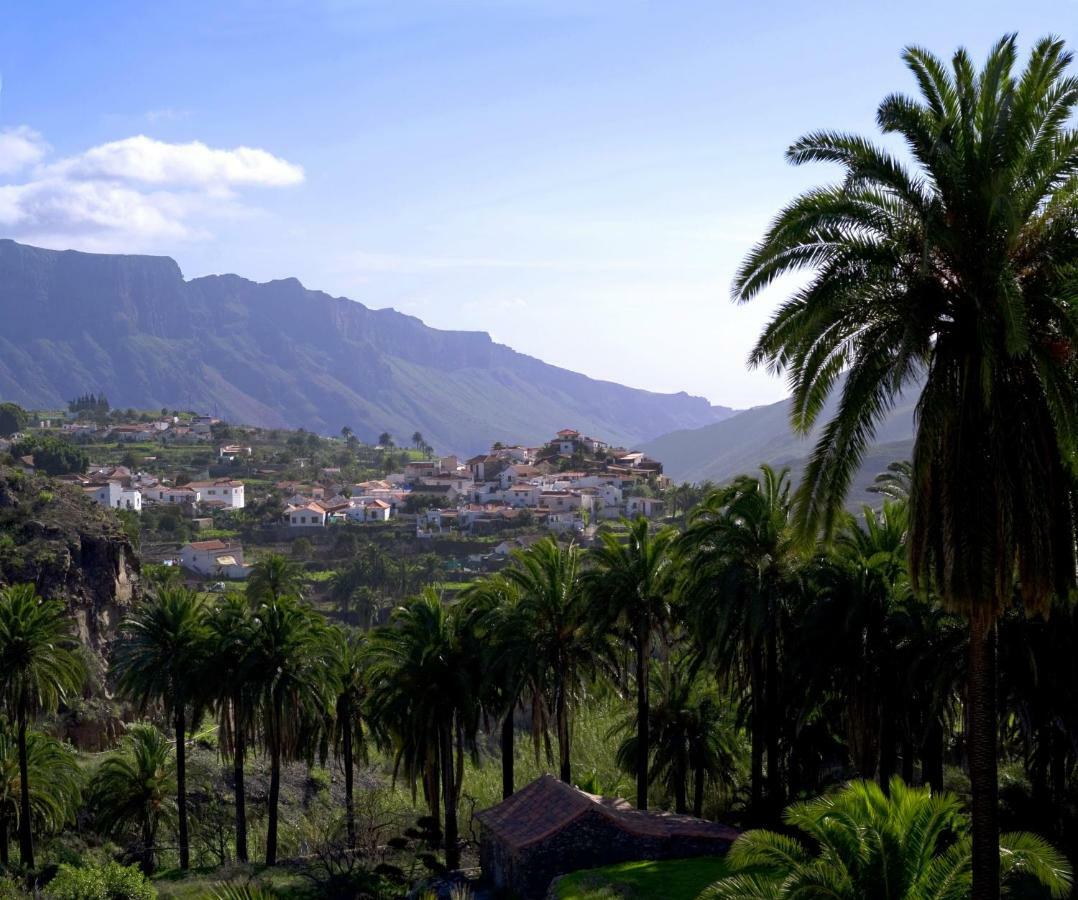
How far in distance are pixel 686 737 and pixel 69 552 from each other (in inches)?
1615

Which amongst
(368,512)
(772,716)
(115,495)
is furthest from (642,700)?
(368,512)

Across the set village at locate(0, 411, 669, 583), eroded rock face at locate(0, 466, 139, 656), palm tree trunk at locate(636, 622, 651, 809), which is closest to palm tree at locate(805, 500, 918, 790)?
palm tree trunk at locate(636, 622, 651, 809)

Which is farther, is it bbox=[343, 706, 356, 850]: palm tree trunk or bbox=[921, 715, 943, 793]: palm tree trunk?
bbox=[343, 706, 356, 850]: palm tree trunk

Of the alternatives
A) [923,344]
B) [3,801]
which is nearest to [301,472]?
[3,801]

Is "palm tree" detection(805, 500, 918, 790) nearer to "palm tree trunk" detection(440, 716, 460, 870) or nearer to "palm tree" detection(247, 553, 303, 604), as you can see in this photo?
"palm tree trunk" detection(440, 716, 460, 870)

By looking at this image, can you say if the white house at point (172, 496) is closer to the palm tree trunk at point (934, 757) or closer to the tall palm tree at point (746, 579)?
the tall palm tree at point (746, 579)

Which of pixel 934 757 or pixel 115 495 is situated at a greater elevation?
pixel 115 495

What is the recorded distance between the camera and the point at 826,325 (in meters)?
12.5

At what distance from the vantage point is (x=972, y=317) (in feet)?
38.4

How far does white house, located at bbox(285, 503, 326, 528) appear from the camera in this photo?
123750mm

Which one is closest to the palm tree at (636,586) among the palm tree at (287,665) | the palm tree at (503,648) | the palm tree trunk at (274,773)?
the palm tree at (503,648)

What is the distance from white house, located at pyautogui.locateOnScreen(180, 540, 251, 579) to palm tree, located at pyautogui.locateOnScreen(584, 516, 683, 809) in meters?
79.7

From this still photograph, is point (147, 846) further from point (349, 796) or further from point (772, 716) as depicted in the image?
point (772, 716)

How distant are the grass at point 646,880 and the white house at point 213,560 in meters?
84.4
